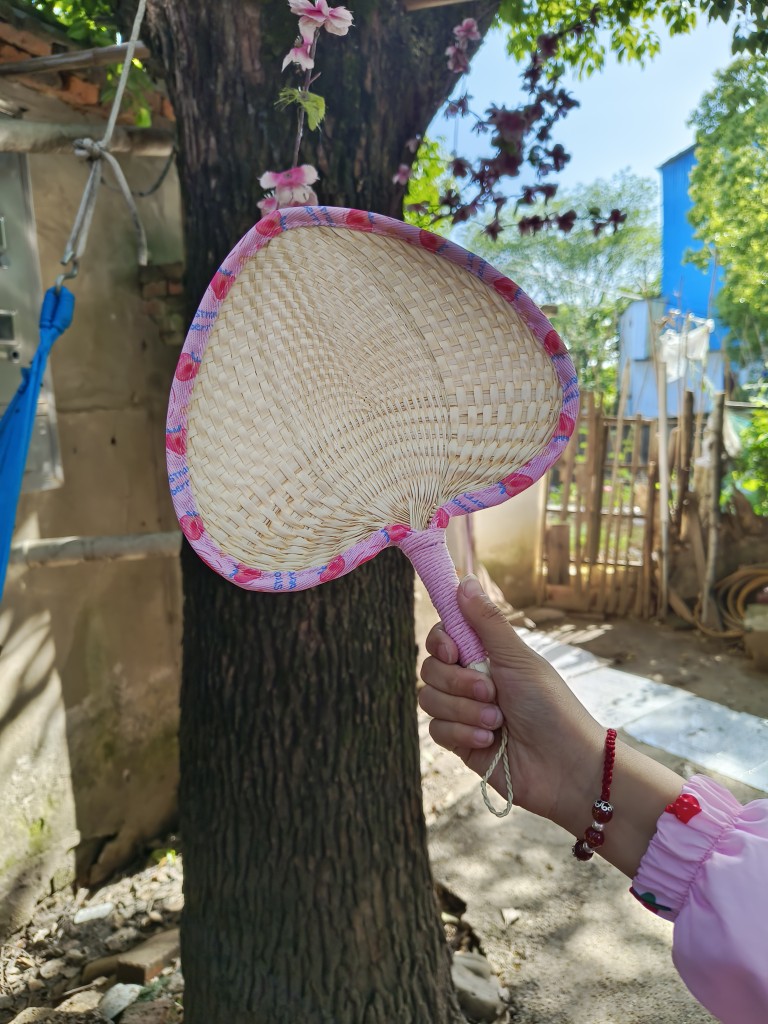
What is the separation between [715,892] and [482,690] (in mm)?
381

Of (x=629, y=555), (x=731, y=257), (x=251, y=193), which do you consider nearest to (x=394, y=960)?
(x=251, y=193)

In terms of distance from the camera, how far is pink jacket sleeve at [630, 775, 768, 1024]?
81 cm

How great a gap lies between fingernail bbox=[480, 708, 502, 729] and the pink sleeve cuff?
0.26 meters

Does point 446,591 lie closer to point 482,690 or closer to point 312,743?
point 482,690

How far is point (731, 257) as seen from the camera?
948cm

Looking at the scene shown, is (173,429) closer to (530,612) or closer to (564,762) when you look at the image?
(564,762)

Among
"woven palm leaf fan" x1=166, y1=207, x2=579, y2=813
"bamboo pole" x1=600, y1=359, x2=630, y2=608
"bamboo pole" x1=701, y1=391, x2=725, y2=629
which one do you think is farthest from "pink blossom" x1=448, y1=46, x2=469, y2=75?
"bamboo pole" x1=600, y1=359, x2=630, y2=608

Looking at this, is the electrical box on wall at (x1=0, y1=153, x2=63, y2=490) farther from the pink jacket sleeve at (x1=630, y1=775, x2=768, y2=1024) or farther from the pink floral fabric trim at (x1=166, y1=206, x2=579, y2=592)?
the pink jacket sleeve at (x1=630, y1=775, x2=768, y2=1024)

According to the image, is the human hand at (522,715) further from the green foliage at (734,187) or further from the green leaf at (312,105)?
the green foliage at (734,187)

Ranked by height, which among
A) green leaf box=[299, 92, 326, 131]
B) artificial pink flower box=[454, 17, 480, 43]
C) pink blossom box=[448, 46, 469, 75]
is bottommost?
green leaf box=[299, 92, 326, 131]

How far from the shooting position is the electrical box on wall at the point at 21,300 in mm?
2428

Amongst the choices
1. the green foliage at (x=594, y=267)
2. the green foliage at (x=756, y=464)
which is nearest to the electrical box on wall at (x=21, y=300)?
the green foliage at (x=756, y=464)

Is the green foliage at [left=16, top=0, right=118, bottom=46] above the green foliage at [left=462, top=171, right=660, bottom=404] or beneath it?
beneath

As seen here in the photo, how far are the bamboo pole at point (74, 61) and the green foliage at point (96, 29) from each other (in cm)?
28
